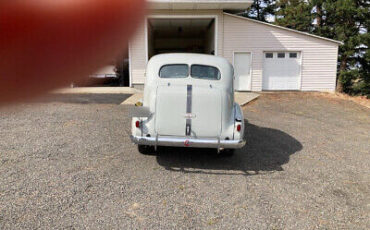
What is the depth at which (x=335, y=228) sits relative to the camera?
9.82 feet

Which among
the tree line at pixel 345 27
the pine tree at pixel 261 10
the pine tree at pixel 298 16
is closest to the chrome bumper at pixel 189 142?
the tree line at pixel 345 27

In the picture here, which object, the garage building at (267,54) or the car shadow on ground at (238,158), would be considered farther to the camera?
the garage building at (267,54)

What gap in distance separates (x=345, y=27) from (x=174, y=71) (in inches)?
720

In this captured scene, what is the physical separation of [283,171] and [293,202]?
3.62ft

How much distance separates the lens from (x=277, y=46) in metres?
14.0

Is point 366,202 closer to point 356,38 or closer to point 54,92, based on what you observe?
point 54,92

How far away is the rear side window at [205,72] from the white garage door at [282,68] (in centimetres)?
921

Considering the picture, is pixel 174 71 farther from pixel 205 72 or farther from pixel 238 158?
pixel 238 158

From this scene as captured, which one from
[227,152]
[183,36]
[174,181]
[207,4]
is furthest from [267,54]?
[174,181]

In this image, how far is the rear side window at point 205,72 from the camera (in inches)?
218

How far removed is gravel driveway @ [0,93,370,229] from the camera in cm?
307

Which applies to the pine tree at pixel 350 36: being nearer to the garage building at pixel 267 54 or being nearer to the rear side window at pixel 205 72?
the garage building at pixel 267 54

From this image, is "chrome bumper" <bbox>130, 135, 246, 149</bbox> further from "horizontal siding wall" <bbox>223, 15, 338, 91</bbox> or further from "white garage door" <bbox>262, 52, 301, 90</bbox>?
"white garage door" <bbox>262, 52, 301, 90</bbox>

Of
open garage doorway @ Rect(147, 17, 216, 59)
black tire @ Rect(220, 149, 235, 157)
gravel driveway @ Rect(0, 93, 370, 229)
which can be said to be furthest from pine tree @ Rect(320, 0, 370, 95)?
black tire @ Rect(220, 149, 235, 157)
